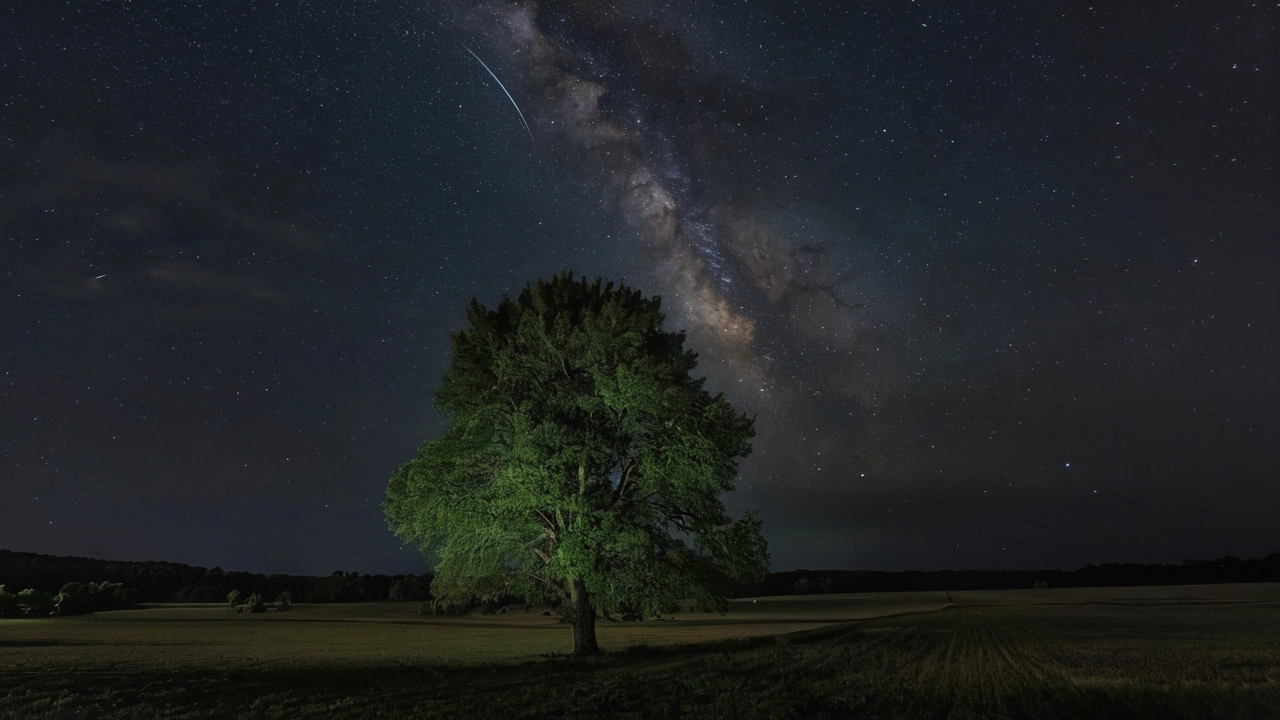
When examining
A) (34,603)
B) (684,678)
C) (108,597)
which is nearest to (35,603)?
(34,603)

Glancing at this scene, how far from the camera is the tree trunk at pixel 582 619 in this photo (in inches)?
1056

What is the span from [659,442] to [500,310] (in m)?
8.66

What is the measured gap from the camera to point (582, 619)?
2694 cm

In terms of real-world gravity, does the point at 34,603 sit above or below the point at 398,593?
above

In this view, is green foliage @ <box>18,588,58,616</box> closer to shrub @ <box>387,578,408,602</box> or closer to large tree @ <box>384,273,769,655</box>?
shrub @ <box>387,578,408,602</box>

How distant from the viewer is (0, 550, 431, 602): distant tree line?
115 metres

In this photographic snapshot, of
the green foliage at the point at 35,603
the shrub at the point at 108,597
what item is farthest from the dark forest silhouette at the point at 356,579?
the green foliage at the point at 35,603

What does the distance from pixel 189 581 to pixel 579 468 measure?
139m

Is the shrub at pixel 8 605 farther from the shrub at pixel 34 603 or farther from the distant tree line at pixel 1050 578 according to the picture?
the distant tree line at pixel 1050 578

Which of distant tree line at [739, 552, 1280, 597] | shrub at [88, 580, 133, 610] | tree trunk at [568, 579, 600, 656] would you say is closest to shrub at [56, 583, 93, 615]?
shrub at [88, 580, 133, 610]

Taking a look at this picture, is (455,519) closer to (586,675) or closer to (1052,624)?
(586,675)

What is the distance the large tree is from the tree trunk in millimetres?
42

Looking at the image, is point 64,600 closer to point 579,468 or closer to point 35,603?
point 35,603

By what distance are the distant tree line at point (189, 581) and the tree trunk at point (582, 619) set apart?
87318 millimetres
